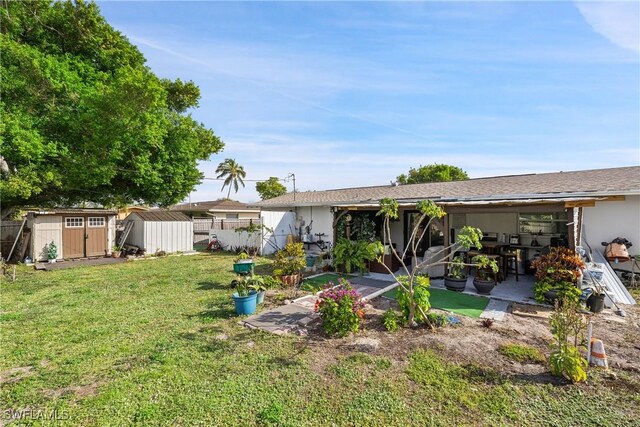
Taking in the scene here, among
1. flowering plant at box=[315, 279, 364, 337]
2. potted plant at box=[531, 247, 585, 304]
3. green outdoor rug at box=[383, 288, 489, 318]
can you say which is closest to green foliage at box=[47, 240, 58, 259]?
flowering plant at box=[315, 279, 364, 337]

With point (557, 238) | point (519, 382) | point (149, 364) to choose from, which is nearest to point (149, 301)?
point (149, 364)

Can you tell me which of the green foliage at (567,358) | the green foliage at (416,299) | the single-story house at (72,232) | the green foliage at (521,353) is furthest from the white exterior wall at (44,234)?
the green foliage at (567,358)

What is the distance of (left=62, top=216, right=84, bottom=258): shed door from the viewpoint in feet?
41.4

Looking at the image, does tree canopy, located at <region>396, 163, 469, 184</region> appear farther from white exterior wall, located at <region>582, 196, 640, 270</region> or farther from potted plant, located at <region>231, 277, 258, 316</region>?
potted plant, located at <region>231, 277, 258, 316</region>

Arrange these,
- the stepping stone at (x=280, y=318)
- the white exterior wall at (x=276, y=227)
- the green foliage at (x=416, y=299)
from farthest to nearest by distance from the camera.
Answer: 1. the white exterior wall at (x=276, y=227)
2. the stepping stone at (x=280, y=318)
3. the green foliage at (x=416, y=299)

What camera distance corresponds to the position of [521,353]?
4.16 meters

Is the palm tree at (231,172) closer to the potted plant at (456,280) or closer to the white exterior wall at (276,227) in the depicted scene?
the white exterior wall at (276,227)

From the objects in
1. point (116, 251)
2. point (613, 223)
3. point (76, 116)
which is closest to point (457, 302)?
point (613, 223)

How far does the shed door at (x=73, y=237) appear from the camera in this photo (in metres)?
12.6

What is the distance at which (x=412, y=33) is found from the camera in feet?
24.9

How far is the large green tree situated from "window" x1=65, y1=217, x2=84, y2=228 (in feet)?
3.77

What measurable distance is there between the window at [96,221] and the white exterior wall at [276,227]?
736 centimetres

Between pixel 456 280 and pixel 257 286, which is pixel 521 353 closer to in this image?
pixel 456 280

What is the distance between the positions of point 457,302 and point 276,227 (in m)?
9.78
